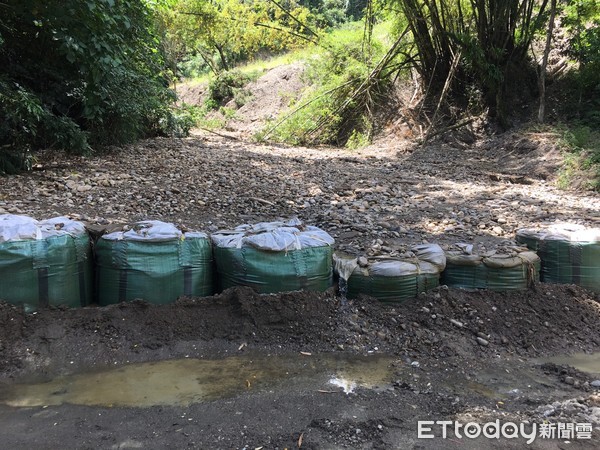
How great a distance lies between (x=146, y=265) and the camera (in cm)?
308

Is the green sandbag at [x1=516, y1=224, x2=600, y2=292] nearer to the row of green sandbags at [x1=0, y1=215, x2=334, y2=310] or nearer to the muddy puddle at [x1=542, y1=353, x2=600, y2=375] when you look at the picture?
the muddy puddle at [x1=542, y1=353, x2=600, y2=375]

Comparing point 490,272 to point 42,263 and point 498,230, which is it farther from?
point 42,263

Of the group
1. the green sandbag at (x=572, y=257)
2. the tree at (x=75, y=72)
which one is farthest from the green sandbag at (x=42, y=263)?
the green sandbag at (x=572, y=257)

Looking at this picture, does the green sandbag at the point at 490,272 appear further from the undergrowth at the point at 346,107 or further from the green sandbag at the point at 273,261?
the undergrowth at the point at 346,107

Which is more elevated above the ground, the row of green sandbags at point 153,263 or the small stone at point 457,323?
the row of green sandbags at point 153,263

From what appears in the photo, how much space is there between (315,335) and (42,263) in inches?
67.6

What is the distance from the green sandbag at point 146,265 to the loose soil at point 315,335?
115 mm

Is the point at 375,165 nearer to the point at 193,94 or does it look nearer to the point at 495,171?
the point at 495,171

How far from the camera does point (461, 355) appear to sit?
2.98 metres

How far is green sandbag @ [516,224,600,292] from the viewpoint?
359cm

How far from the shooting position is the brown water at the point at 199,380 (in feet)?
8.13

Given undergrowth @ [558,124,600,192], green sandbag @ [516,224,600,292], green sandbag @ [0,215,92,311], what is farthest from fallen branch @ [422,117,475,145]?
green sandbag @ [0,215,92,311]

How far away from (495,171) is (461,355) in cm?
576

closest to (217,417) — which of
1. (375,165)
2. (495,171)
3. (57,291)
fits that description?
(57,291)
